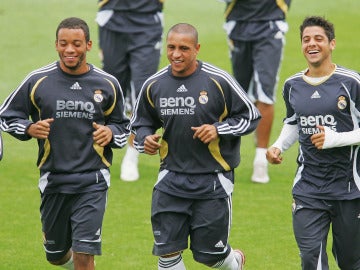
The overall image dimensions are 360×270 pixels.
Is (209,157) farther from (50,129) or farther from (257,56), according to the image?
(257,56)

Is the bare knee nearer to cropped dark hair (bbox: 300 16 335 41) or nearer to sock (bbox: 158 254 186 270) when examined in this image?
sock (bbox: 158 254 186 270)

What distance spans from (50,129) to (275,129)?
7.84 m

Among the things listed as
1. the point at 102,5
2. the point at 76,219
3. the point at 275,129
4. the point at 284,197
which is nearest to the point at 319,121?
the point at 76,219

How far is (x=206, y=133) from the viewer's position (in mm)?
9656

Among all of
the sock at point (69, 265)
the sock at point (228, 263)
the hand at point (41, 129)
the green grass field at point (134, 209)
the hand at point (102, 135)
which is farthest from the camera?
the green grass field at point (134, 209)

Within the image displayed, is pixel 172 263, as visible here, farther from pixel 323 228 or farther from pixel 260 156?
pixel 260 156

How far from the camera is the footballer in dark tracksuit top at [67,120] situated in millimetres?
9906

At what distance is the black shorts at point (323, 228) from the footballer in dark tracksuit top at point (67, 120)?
163cm

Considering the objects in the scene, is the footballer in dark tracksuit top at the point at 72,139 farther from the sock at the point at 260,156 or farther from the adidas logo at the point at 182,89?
the sock at the point at 260,156

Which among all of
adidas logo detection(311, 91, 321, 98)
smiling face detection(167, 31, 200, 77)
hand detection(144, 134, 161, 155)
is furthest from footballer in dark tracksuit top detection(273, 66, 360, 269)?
hand detection(144, 134, 161, 155)

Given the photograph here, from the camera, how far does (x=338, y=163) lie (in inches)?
381

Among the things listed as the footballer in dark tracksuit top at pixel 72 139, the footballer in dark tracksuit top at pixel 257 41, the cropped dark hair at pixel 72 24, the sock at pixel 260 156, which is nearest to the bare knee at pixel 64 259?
the footballer in dark tracksuit top at pixel 72 139

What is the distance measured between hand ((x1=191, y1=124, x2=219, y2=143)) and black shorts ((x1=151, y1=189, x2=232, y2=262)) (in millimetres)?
573

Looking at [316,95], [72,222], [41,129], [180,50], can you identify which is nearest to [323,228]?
[316,95]
